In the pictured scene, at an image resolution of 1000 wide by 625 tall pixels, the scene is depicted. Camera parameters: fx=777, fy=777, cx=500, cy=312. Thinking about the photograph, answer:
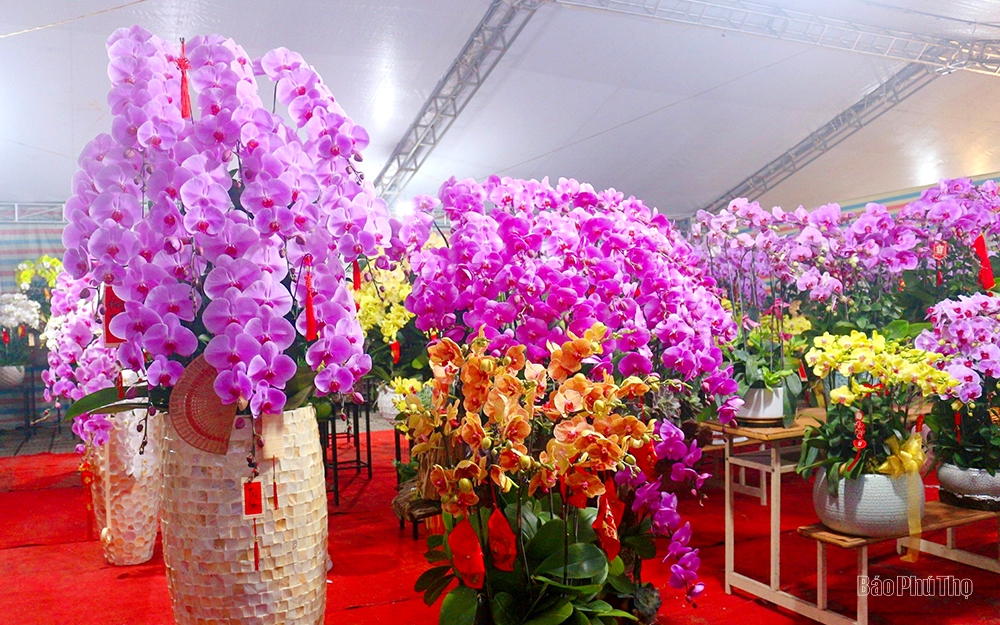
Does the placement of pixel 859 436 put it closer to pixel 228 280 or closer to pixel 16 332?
pixel 228 280

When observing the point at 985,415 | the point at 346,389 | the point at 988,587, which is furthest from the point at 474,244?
the point at 988,587

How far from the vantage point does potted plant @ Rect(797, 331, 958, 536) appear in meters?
2.27

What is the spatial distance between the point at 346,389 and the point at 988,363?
232 cm

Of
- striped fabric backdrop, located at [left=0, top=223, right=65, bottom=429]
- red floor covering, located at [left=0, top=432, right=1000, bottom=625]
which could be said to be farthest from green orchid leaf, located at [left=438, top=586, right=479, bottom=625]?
striped fabric backdrop, located at [left=0, top=223, right=65, bottom=429]

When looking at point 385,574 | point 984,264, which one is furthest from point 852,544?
point 385,574

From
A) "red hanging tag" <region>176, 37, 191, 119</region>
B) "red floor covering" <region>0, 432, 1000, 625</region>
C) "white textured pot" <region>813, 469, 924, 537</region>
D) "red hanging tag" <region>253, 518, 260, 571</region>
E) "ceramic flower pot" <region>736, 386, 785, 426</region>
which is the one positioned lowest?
"red floor covering" <region>0, 432, 1000, 625</region>

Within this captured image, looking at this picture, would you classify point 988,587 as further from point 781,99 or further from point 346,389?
point 781,99

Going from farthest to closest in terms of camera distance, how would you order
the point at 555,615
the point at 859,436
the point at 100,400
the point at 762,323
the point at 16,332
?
the point at 16,332
the point at 762,323
the point at 859,436
the point at 555,615
the point at 100,400

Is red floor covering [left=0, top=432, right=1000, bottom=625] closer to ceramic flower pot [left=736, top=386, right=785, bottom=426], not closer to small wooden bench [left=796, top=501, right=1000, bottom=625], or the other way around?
small wooden bench [left=796, top=501, right=1000, bottom=625]

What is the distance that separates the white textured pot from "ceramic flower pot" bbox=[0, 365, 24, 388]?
6.79 meters

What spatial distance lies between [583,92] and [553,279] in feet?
15.5

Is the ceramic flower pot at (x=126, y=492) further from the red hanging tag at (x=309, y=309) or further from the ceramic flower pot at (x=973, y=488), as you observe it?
the ceramic flower pot at (x=973, y=488)

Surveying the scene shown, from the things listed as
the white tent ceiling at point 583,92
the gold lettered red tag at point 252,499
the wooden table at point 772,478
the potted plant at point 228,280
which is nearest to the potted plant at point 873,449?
the wooden table at point 772,478

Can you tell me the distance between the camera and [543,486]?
1580 mm
